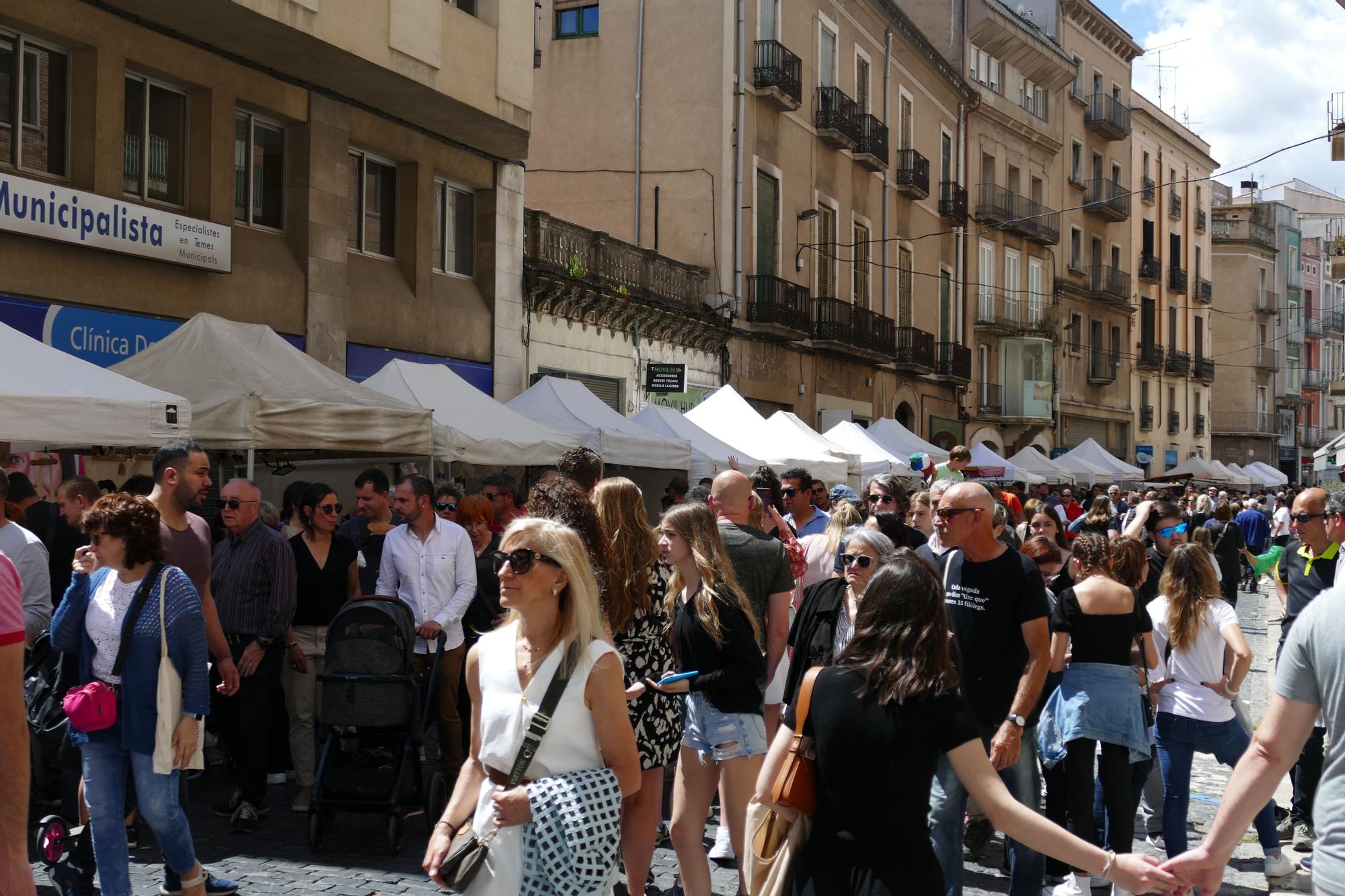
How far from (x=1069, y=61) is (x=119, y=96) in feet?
116

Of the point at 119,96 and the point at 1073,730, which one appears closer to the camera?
the point at 1073,730

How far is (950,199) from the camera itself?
36000 mm

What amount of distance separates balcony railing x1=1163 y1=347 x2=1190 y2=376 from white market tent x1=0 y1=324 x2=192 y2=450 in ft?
156

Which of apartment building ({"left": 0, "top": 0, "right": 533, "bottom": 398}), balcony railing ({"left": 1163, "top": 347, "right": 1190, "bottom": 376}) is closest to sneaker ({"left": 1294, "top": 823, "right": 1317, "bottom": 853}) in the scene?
apartment building ({"left": 0, "top": 0, "right": 533, "bottom": 398})

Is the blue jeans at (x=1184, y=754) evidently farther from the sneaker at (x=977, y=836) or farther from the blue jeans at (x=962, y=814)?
the sneaker at (x=977, y=836)

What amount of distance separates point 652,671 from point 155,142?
957cm

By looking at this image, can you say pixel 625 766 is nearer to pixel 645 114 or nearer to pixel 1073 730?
pixel 1073 730

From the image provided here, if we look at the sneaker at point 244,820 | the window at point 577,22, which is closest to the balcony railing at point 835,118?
the window at point 577,22

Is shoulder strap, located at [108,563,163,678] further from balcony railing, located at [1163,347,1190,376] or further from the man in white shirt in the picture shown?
balcony railing, located at [1163,347,1190,376]

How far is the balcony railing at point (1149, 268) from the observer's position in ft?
163

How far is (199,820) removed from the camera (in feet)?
24.0

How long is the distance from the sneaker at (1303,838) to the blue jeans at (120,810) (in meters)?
5.47

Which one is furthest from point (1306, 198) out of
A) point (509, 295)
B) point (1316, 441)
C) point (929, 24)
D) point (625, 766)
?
point (625, 766)

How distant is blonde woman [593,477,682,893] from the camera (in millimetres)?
5480
